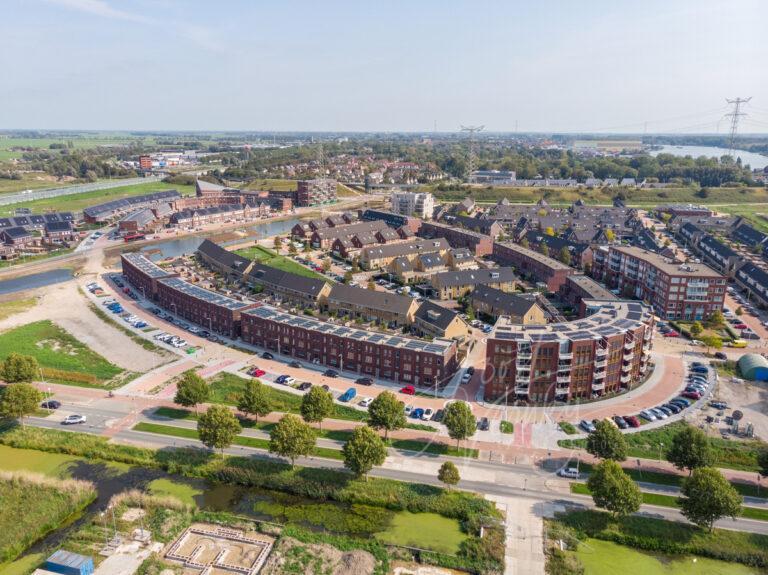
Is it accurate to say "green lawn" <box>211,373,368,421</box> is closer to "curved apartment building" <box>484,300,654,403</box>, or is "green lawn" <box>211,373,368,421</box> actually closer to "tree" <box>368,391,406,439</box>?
"tree" <box>368,391,406,439</box>

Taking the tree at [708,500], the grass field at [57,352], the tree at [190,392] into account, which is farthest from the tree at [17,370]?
the tree at [708,500]

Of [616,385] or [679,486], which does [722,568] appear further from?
[616,385]

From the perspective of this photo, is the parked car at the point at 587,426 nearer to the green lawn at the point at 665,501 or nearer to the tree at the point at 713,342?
the green lawn at the point at 665,501

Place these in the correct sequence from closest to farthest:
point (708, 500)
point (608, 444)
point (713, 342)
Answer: point (708, 500) → point (608, 444) → point (713, 342)


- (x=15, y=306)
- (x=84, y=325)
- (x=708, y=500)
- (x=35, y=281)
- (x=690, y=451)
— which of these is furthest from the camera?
(x=35, y=281)

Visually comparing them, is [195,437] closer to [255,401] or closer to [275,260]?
[255,401]

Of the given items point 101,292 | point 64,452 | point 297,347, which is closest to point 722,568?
point 297,347

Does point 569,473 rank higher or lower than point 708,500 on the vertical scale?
lower

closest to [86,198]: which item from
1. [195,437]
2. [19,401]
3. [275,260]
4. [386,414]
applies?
[275,260]
